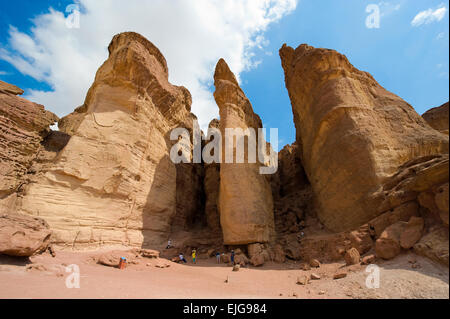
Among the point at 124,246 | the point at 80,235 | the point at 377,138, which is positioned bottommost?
the point at 124,246

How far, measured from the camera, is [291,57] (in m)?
15.7

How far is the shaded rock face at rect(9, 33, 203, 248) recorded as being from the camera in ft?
28.9

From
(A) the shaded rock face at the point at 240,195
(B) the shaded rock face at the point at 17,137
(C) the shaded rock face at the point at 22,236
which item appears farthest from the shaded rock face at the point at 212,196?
(B) the shaded rock face at the point at 17,137

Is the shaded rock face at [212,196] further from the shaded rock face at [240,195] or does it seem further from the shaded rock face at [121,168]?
the shaded rock face at [240,195]

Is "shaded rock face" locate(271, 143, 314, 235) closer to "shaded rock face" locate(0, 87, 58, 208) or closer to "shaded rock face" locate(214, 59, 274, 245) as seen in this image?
"shaded rock face" locate(214, 59, 274, 245)

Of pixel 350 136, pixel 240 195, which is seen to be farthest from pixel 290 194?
pixel 350 136

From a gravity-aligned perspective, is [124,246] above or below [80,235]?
below

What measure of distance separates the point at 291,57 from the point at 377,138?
910 centimetres

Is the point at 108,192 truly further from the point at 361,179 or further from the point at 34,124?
the point at 361,179

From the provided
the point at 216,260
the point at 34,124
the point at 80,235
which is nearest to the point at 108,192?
the point at 80,235

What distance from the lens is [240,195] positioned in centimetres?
1152

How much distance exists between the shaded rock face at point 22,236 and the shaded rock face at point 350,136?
36.4 ft

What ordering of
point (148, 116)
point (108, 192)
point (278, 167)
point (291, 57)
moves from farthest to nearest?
point (278, 167), point (291, 57), point (148, 116), point (108, 192)

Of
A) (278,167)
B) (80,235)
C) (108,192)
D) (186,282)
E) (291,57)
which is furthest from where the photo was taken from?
(278,167)
